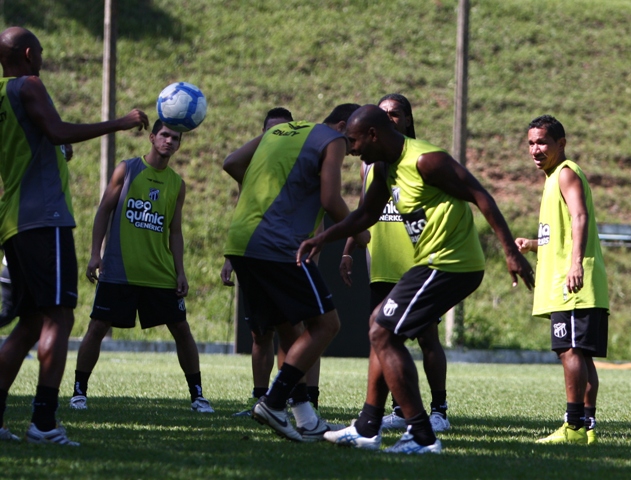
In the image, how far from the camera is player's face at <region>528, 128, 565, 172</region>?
7.04 m

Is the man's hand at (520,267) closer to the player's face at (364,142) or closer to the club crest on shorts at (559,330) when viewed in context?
the player's face at (364,142)

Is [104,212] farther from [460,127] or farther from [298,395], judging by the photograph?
[460,127]

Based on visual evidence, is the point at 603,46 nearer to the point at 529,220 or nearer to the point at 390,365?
the point at 529,220

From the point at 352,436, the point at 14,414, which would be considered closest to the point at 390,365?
Answer: the point at 352,436

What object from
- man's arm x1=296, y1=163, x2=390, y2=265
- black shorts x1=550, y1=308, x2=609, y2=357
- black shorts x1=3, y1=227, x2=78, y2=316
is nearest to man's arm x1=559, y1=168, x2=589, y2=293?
black shorts x1=550, y1=308, x2=609, y2=357

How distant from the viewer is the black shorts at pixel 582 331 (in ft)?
22.1

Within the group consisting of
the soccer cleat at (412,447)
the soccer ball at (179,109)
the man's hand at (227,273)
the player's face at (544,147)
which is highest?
the soccer ball at (179,109)

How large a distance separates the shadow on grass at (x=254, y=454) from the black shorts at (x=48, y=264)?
32.0 inches

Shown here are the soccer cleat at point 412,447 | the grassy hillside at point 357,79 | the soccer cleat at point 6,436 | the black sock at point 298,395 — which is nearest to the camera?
the soccer cleat at point 412,447

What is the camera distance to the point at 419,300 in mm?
5684

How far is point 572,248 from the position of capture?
21.9 feet

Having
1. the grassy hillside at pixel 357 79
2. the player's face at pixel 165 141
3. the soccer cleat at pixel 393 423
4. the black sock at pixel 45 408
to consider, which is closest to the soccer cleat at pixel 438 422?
the soccer cleat at pixel 393 423

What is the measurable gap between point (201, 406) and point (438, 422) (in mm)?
1995

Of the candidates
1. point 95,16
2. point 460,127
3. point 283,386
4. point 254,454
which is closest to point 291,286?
point 283,386
